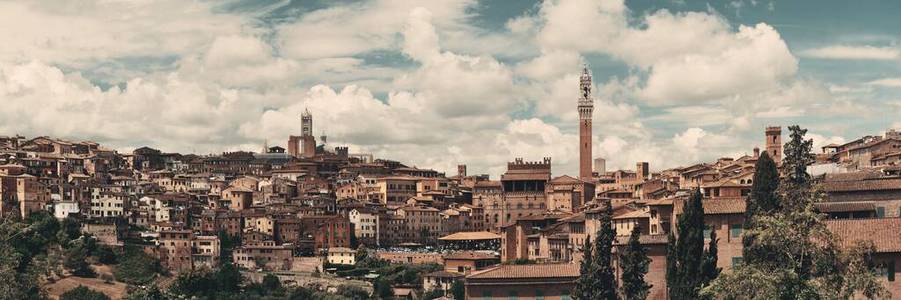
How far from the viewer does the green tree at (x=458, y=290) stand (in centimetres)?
6638

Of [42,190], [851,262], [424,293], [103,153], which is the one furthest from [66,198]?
[851,262]

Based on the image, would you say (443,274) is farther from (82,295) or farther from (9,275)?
(9,275)

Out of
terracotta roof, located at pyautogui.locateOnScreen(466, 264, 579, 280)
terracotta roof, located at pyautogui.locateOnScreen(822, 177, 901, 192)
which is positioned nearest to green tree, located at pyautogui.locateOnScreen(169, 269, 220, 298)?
terracotta roof, located at pyautogui.locateOnScreen(466, 264, 579, 280)

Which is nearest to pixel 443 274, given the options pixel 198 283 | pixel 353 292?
pixel 353 292

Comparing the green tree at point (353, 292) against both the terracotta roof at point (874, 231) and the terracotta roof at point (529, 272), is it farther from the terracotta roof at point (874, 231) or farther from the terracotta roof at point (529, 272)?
the terracotta roof at point (874, 231)

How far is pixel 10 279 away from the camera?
2977cm

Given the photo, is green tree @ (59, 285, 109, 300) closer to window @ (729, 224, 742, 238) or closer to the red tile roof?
the red tile roof

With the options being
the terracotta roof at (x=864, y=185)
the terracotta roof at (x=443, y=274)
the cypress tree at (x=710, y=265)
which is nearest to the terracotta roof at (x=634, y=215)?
the terracotta roof at (x=443, y=274)

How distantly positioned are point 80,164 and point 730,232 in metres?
70.8

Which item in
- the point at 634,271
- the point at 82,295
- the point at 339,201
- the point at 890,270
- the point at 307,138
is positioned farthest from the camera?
the point at 307,138

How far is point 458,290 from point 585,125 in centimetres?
3565

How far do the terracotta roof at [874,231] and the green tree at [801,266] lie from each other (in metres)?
6.81

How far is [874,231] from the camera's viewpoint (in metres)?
32.3

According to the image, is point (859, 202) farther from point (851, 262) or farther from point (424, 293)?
point (424, 293)
